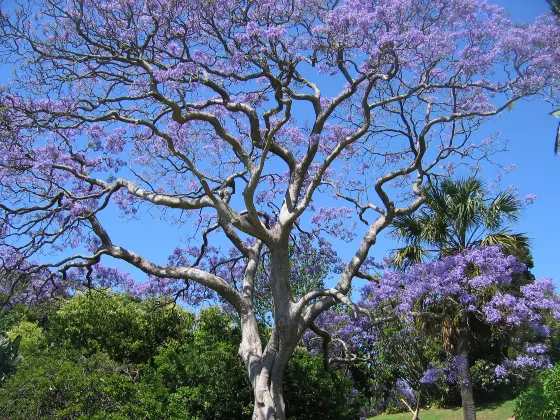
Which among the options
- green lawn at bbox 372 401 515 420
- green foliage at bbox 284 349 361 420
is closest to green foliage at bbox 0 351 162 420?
green foliage at bbox 284 349 361 420

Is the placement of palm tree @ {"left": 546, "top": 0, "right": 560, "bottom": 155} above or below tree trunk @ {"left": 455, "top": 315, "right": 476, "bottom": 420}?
above

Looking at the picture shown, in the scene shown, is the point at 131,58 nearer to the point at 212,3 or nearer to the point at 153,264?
the point at 212,3

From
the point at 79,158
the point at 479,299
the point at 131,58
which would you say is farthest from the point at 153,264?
the point at 479,299

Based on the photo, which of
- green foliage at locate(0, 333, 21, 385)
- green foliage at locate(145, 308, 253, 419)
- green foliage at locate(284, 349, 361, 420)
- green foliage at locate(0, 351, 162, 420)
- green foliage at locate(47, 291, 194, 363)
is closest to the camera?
green foliage at locate(0, 351, 162, 420)

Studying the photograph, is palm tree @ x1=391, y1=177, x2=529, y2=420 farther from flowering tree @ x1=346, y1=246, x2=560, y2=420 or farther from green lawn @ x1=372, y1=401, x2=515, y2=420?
green lawn @ x1=372, y1=401, x2=515, y2=420

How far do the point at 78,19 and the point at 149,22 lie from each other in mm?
1463

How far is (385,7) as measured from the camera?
40.9 feet

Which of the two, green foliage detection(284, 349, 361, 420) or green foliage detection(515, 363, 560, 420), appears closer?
green foliage detection(515, 363, 560, 420)

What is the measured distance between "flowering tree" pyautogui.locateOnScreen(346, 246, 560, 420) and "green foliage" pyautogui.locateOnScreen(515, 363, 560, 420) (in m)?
0.84

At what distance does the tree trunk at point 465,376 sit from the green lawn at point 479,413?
600 centimetres

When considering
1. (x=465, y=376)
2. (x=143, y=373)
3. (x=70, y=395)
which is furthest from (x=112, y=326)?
(x=465, y=376)

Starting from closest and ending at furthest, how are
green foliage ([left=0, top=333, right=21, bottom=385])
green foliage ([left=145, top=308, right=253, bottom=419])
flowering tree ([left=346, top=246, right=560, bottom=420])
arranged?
flowering tree ([left=346, top=246, right=560, bottom=420]), green foliage ([left=145, top=308, right=253, bottom=419]), green foliage ([left=0, top=333, right=21, bottom=385])

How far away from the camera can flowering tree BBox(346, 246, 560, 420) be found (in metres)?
11.2

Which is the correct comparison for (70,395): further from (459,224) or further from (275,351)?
(459,224)
